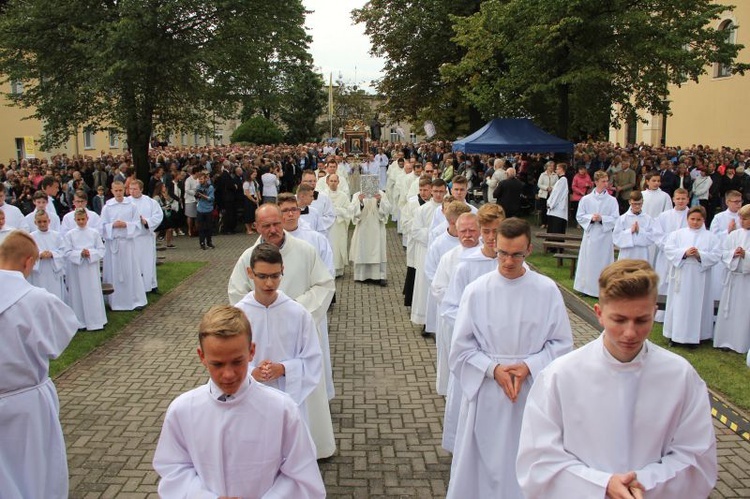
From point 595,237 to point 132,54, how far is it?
14.6 metres

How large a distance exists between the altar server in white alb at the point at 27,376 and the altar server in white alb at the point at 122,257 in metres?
7.28

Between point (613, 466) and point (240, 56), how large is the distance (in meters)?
22.3

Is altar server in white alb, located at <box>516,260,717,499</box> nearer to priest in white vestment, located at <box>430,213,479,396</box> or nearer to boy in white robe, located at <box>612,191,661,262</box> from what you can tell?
priest in white vestment, located at <box>430,213,479,396</box>

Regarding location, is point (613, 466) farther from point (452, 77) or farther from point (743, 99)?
point (743, 99)

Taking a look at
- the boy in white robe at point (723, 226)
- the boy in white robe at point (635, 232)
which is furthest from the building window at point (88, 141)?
the boy in white robe at point (723, 226)

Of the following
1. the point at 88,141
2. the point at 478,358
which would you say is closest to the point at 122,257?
the point at 478,358

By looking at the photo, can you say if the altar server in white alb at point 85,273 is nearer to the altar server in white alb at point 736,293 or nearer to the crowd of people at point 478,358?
the crowd of people at point 478,358

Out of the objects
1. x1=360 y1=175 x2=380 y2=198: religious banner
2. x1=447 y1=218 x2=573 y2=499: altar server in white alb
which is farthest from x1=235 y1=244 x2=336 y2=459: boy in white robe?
x1=360 y1=175 x2=380 y2=198: religious banner

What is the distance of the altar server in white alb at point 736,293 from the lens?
9141 millimetres

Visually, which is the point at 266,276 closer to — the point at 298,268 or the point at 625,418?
the point at 298,268

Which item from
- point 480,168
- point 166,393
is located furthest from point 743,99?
point 166,393

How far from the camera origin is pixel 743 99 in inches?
1262

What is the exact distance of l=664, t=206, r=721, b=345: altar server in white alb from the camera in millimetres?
9602

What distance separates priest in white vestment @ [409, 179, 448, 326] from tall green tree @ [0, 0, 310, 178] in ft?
40.5
